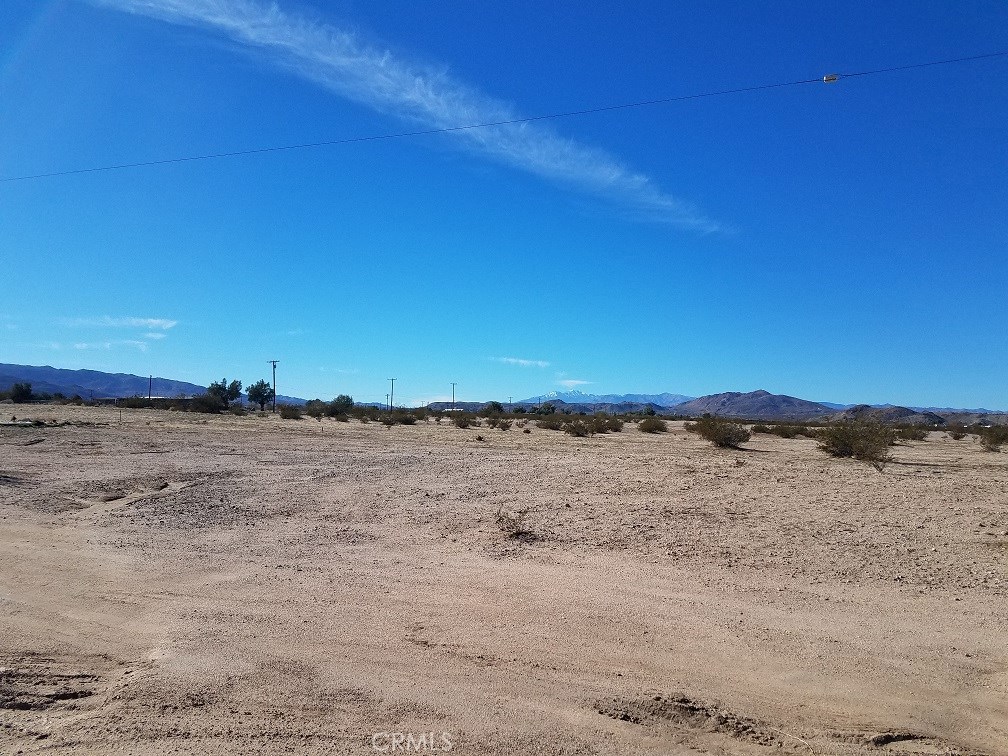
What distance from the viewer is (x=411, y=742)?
4.86m

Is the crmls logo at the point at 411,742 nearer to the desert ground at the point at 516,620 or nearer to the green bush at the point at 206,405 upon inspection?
the desert ground at the point at 516,620

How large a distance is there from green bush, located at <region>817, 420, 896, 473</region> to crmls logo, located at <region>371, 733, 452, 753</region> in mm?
17332

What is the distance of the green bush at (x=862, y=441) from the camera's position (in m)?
21.7

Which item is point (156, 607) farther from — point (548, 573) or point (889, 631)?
point (889, 631)

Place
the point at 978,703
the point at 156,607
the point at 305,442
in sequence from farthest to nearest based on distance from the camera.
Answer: the point at 305,442 < the point at 156,607 < the point at 978,703

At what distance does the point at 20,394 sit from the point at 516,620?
104m

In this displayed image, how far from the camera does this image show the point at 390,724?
508 cm

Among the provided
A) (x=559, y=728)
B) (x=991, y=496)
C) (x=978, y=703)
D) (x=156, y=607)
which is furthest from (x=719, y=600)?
(x=991, y=496)

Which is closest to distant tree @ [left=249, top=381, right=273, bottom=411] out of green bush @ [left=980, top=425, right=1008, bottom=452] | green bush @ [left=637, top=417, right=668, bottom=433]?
green bush @ [left=637, top=417, right=668, bottom=433]

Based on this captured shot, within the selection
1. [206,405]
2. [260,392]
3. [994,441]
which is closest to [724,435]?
[994,441]

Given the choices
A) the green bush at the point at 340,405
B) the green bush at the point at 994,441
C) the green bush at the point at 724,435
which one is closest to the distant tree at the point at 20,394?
the green bush at the point at 340,405

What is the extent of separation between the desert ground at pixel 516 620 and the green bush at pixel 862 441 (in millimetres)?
7529

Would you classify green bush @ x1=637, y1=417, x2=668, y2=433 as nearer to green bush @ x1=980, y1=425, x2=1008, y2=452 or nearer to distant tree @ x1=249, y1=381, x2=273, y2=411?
green bush @ x1=980, y1=425, x2=1008, y2=452

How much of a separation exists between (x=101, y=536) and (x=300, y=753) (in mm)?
8442
